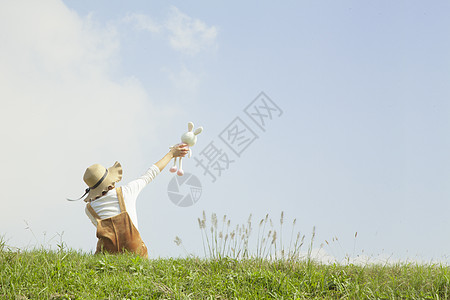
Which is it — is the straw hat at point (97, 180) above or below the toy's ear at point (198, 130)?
below

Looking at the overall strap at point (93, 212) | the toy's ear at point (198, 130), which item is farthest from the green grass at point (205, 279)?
the toy's ear at point (198, 130)

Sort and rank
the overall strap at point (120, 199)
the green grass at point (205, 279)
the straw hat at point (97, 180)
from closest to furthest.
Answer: the green grass at point (205, 279) < the overall strap at point (120, 199) < the straw hat at point (97, 180)

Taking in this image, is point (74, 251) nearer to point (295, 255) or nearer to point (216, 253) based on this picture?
point (216, 253)

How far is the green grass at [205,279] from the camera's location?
457cm

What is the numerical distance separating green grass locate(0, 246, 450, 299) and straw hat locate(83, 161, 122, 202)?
1196 mm

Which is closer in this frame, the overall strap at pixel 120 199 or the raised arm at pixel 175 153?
the overall strap at pixel 120 199

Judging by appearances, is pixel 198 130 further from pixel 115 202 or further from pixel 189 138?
pixel 115 202

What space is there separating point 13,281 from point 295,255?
10.8 feet

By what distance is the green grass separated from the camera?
4.57 m

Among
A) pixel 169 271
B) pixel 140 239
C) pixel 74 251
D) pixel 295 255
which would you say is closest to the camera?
pixel 169 271

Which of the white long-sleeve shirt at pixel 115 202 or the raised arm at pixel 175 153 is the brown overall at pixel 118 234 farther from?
the raised arm at pixel 175 153

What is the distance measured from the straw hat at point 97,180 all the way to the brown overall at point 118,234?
39cm

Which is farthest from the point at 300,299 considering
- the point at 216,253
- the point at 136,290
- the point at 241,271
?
the point at 136,290

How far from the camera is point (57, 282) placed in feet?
15.5
